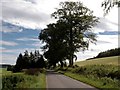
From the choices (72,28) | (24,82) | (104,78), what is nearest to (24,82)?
→ (24,82)

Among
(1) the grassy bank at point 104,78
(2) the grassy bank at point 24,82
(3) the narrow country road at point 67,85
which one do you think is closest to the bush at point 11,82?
(2) the grassy bank at point 24,82

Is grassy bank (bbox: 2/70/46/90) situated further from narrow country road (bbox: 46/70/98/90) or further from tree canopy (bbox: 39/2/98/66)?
tree canopy (bbox: 39/2/98/66)

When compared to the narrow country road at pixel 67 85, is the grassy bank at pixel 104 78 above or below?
above

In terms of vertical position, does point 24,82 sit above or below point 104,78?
below

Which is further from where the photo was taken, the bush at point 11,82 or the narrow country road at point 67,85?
the bush at point 11,82

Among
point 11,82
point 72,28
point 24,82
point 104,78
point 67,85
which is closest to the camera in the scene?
point 24,82

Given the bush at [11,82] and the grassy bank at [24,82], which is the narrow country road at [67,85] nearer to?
the grassy bank at [24,82]

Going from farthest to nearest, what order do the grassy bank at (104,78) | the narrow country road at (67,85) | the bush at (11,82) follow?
the bush at (11,82) → the grassy bank at (104,78) → the narrow country road at (67,85)

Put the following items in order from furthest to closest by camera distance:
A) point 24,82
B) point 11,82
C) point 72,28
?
point 72,28 < point 11,82 < point 24,82

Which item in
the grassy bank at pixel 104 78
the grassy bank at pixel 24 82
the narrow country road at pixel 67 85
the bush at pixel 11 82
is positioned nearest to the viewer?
the narrow country road at pixel 67 85

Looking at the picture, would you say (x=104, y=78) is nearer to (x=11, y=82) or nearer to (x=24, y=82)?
(x=24, y=82)

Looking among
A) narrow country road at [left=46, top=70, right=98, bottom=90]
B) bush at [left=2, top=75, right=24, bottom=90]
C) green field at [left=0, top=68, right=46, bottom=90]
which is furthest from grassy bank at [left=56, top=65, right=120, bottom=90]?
bush at [left=2, top=75, right=24, bottom=90]

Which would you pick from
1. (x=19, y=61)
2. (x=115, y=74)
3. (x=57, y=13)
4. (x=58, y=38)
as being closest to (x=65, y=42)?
(x=58, y=38)

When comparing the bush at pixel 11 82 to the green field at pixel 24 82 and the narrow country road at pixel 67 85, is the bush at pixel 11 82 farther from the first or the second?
the narrow country road at pixel 67 85
